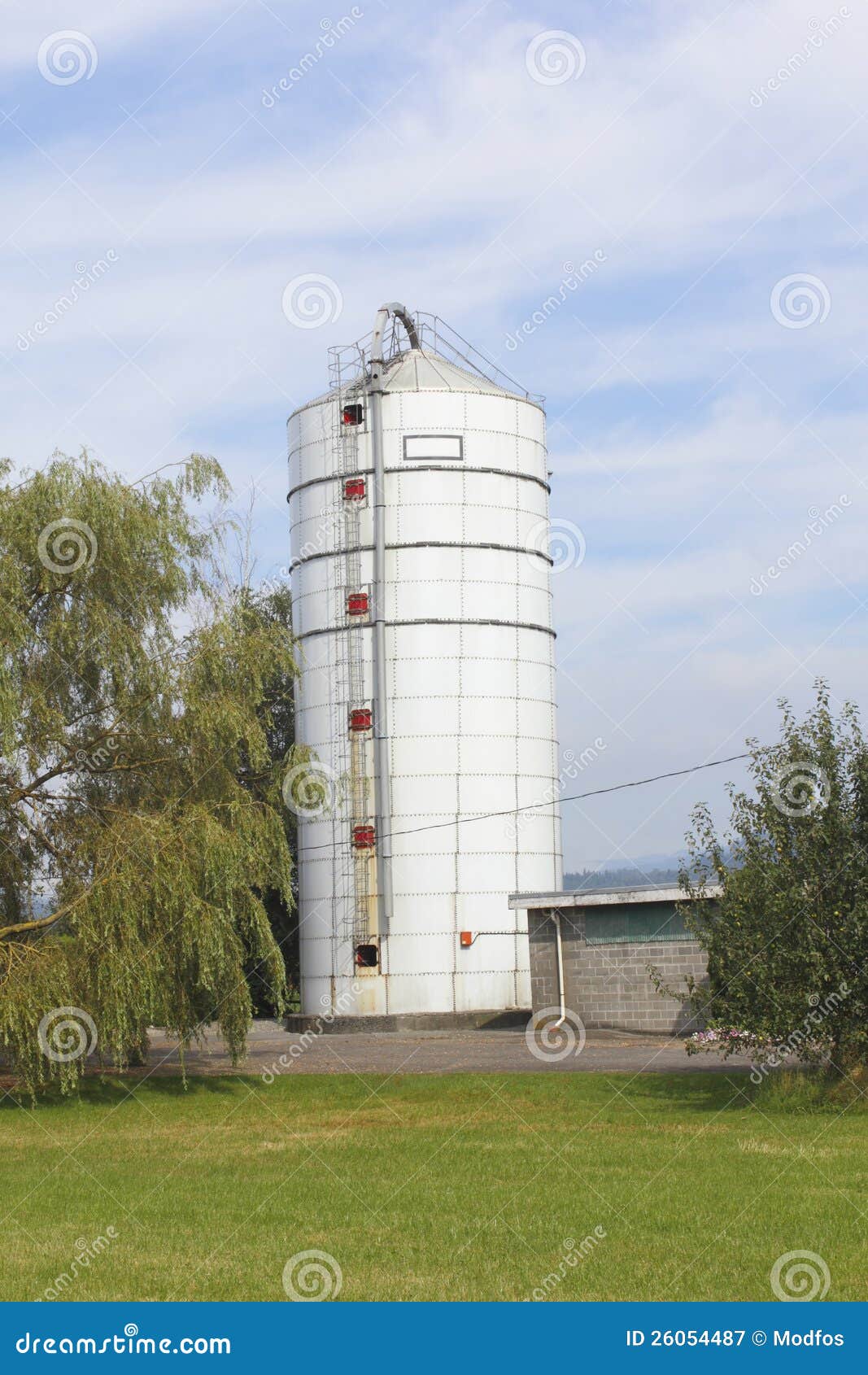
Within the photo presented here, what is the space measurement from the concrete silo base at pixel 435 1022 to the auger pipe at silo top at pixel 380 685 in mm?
2145

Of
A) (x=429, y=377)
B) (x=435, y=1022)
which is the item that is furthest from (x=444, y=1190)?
(x=429, y=377)

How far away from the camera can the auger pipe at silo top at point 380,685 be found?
120 ft

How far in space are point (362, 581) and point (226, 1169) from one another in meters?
23.8

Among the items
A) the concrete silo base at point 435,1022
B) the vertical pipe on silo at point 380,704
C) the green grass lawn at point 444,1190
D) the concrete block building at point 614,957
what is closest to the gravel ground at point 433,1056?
the concrete silo base at point 435,1022

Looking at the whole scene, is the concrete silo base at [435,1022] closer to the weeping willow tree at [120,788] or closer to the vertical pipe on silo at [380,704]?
the vertical pipe on silo at [380,704]

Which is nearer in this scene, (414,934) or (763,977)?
(763,977)

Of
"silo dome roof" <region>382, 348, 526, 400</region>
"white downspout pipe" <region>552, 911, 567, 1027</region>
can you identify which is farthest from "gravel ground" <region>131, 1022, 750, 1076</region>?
"silo dome roof" <region>382, 348, 526, 400</region>

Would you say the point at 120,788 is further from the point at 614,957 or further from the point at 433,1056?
the point at 614,957

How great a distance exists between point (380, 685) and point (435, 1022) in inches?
333

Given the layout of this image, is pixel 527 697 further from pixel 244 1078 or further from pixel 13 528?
pixel 13 528

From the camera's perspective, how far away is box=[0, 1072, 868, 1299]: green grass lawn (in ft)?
32.2

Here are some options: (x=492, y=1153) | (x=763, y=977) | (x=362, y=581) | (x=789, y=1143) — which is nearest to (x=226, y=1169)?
(x=492, y=1153)
